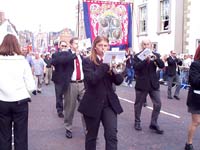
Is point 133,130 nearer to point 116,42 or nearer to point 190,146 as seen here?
point 190,146

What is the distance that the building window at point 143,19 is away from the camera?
24969mm

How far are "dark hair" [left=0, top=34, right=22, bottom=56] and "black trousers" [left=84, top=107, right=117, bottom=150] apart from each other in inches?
46.9

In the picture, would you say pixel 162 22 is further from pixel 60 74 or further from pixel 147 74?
pixel 147 74

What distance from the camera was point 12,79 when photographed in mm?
4125

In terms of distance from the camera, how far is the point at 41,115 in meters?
8.45

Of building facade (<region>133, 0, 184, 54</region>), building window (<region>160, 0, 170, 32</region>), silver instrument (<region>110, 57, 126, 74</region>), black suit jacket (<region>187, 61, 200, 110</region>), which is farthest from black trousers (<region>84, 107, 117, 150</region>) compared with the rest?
building window (<region>160, 0, 170, 32</region>)

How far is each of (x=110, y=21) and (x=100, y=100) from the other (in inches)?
230

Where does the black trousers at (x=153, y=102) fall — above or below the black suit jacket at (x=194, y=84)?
below

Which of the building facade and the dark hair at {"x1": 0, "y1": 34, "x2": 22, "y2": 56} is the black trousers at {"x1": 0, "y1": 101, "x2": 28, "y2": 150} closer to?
the dark hair at {"x1": 0, "y1": 34, "x2": 22, "y2": 56}

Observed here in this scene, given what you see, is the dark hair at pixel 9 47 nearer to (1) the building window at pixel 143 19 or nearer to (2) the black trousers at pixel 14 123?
(2) the black trousers at pixel 14 123

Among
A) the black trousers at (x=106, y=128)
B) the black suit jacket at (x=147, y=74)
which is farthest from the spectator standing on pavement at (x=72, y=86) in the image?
the black trousers at (x=106, y=128)

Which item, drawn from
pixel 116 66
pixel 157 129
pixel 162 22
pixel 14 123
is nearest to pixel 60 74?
pixel 157 129

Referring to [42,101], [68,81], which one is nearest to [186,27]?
[42,101]

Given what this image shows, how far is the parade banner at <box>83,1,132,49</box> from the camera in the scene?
30.9ft
